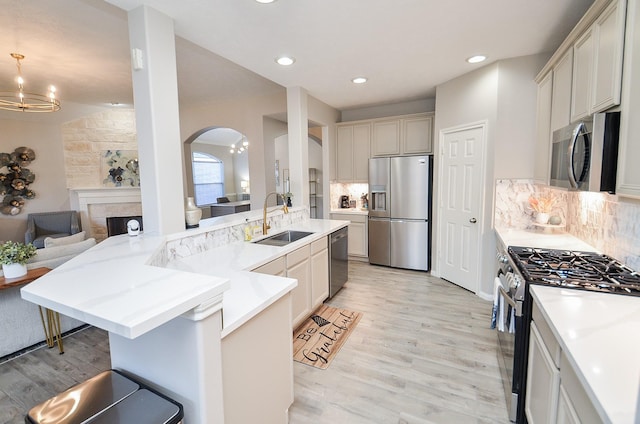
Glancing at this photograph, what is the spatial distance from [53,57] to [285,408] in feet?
13.6

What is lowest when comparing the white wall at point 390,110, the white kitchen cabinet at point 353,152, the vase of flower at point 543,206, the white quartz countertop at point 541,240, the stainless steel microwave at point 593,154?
the white quartz countertop at point 541,240

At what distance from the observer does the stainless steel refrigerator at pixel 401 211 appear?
4453mm

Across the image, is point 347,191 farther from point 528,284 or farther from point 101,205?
point 101,205

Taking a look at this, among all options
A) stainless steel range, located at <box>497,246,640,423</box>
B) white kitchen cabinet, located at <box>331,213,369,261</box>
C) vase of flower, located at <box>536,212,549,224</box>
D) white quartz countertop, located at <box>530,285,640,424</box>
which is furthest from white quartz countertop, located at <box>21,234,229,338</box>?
white kitchen cabinet, located at <box>331,213,369,261</box>

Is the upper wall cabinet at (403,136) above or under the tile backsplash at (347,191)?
above

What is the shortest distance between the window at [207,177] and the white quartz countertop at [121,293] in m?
9.39

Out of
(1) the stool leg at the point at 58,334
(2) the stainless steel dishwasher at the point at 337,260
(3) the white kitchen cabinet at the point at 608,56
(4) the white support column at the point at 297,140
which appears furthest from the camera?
(4) the white support column at the point at 297,140

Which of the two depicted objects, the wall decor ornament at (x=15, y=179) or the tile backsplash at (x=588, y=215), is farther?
the wall decor ornament at (x=15, y=179)

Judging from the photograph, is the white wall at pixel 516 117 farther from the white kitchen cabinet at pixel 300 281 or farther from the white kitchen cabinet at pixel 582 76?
the white kitchen cabinet at pixel 300 281

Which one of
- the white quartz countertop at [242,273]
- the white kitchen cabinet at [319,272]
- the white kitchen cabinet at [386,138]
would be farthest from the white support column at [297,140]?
the white kitchen cabinet at [386,138]

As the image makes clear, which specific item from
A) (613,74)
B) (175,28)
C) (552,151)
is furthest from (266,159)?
(613,74)

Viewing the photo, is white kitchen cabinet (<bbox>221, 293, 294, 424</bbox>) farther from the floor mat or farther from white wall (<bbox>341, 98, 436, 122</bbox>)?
white wall (<bbox>341, 98, 436, 122</bbox>)

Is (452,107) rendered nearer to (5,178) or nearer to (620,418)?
(620,418)

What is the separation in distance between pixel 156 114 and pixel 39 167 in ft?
17.6
